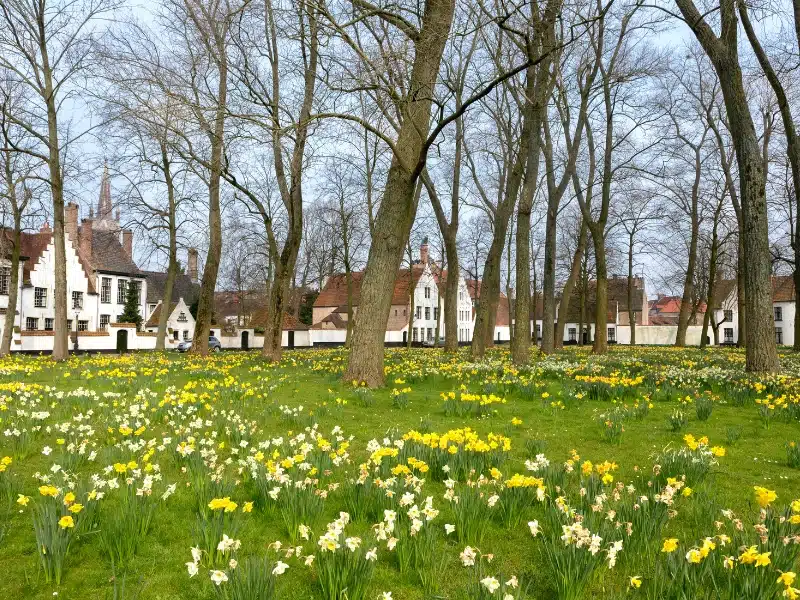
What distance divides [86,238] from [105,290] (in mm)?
4911

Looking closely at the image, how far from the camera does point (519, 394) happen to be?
977cm

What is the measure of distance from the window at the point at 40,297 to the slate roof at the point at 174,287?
12.1 metres

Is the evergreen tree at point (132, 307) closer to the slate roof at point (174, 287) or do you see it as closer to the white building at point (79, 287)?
the white building at point (79, 287)

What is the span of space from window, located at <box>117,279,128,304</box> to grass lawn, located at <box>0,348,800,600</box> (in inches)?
2084

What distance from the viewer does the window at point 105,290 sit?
54906 millimetres

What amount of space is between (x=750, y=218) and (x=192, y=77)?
1519 cm

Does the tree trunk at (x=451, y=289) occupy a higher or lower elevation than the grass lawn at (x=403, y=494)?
higher

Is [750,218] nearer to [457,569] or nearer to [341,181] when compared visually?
[457,569]

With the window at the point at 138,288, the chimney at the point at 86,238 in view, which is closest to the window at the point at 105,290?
the window at the point at 138,288

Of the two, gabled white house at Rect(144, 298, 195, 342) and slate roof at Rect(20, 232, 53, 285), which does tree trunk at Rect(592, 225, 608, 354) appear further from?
gabled white house at Rect(144, 298, 195, 342)

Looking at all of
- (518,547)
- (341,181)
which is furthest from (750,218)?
(341,181)

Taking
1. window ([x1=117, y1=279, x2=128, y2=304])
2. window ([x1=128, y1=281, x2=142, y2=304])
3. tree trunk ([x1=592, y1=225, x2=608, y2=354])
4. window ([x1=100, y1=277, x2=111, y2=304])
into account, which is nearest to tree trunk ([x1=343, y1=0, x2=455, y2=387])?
tree trunk ([x1=592, y1=225, x2=608, y2=354])

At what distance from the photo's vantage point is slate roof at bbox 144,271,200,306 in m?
63.7

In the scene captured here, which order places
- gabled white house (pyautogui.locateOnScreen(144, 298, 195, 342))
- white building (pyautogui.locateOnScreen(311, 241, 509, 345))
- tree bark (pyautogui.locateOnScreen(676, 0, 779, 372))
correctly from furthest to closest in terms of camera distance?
white building (pyautogui.locateOnScreen(311, 241, 509, 345)) → gabled white house (pyautogui.locateOnScreen(144, 298, 195, 342)) → tree bark (pyautogui.locateOnScreen(676, 0, 779, 372))
